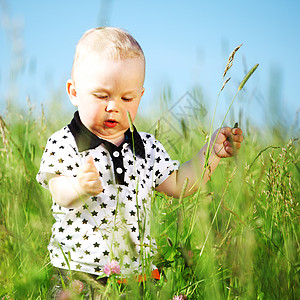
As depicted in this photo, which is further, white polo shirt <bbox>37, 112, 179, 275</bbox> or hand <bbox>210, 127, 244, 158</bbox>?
hand <bbox>210, 127, 244, 158</bbox>

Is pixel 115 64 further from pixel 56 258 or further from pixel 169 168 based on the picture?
pixel 56 258

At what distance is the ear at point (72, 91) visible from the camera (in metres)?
1.55

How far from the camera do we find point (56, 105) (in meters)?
3.23

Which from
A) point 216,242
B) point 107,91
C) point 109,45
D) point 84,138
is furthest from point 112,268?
point 109,45

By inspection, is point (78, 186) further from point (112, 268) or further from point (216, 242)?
point (216, 242)

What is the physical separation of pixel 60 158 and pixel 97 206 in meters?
0.22

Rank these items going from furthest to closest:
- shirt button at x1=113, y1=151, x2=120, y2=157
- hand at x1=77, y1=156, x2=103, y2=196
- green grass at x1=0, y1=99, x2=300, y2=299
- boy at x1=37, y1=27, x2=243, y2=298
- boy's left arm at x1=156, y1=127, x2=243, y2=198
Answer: boy's left arm at x1=156, y1=127, x2=243, y2=198 → shirt button at x1=113, y1=151, x2=120, y2=157 → boy at x1=37, y1=27, x2=243, y2=298 → hand at x1=77, y1=156, x2=103, y2=196 → green grass at x1=0, y1=99, x2=300, y2=299

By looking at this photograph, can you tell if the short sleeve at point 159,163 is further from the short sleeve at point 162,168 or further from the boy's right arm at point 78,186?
the boy's right arm at point 78,186

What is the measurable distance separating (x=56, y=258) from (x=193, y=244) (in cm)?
57

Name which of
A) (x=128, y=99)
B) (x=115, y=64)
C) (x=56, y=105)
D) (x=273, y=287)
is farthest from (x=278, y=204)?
(x=56, y=105)

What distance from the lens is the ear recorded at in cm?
155

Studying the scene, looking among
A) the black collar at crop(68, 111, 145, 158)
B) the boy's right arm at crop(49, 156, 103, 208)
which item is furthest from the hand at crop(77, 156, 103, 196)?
the black collar at crop(68, 111, 145, 158)

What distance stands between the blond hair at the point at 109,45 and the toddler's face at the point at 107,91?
2cm

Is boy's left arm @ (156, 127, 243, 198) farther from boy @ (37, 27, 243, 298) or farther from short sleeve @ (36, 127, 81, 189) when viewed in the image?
short sleeve @ (36, 127, 81, 189)
